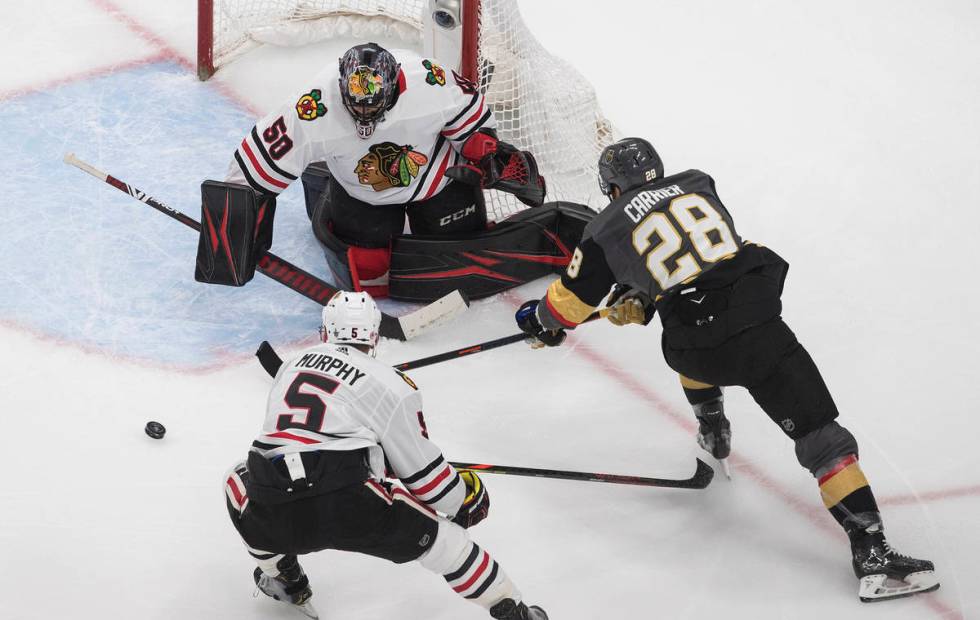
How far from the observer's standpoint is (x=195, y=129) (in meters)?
4.65

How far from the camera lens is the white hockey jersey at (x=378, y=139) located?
143 inches

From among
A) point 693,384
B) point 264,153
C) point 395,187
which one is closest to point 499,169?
point 395,187

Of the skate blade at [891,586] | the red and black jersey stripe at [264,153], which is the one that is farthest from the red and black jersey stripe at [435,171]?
the skate blade at [891,586]

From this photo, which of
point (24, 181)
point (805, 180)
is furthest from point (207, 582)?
point (805, 180)

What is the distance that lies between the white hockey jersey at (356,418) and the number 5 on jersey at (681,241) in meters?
0.66

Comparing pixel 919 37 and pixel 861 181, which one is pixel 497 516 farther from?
pixel 919 37

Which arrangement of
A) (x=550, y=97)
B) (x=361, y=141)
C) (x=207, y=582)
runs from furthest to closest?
(x=550, y=97), (x=361, y=141), (x=207, y=582)

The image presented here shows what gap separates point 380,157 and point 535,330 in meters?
0.75

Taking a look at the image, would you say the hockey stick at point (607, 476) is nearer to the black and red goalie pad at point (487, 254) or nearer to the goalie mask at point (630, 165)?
the goalie mask at point (630, 165)

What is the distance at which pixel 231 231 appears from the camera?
3.70 metres

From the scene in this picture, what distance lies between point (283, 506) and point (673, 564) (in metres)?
1.02

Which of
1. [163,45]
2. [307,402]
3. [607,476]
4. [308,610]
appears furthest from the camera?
[163,45]

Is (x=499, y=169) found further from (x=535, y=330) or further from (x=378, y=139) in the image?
(x=535, y=330)

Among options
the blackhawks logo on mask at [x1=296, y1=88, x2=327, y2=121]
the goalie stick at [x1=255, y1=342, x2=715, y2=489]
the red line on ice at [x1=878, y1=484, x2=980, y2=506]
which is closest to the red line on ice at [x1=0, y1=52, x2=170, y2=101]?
the blackhawks logo on mask at [x1=296, y1=88, x2=327, y2=121]
